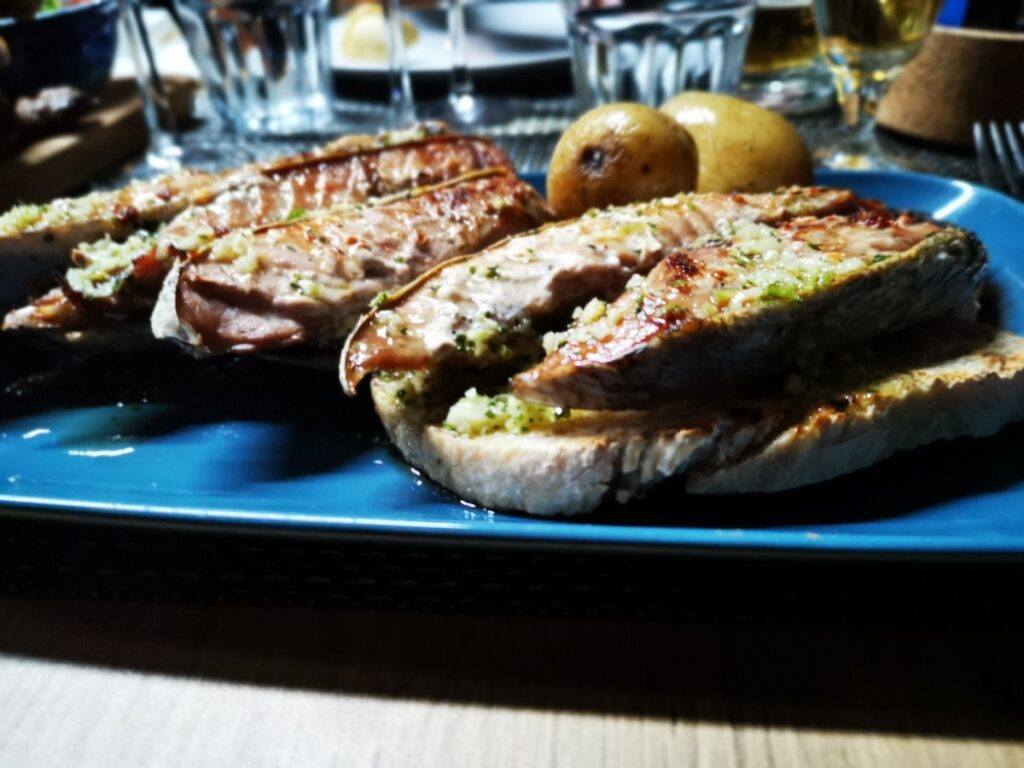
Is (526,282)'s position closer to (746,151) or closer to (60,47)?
(746,151)

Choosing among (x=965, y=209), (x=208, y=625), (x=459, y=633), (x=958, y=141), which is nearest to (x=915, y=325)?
(x=965, y=209)

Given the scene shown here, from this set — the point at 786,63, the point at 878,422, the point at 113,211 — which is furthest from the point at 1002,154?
the point at 113,211

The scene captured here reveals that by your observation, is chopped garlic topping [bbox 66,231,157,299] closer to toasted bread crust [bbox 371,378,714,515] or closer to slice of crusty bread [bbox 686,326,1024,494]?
toasted bread crust [bbox 371,378,714,515]

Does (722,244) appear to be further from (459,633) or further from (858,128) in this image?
(858,128)

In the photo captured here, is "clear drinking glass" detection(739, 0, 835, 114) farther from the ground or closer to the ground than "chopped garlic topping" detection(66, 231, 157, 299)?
closer to the ground

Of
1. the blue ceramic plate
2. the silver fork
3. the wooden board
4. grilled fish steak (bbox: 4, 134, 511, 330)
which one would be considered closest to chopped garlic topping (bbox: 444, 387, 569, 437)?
the blue ceramic plate
